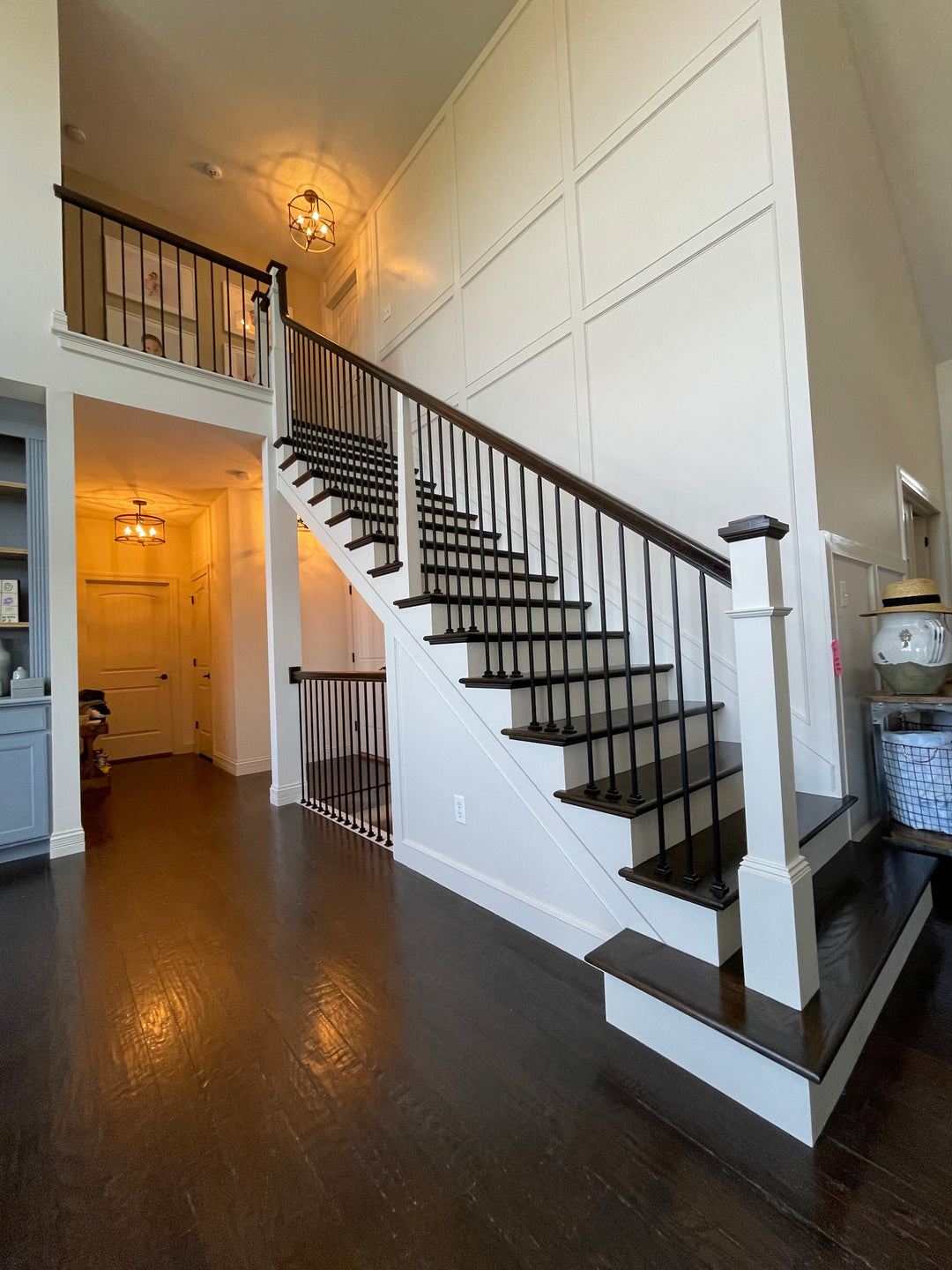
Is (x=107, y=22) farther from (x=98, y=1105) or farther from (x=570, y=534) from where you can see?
(x=98, y=1105)

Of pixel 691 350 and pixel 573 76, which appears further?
pixel 573 76

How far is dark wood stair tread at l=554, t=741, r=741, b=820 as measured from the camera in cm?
160

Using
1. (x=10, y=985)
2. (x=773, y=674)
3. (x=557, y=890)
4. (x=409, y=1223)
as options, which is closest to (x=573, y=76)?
(x=773, y=674)

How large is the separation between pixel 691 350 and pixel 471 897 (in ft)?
8.70

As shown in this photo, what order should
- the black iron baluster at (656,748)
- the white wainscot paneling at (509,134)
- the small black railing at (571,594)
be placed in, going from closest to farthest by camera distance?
the black iron baluster at (656,748)
the small black railing at (571,594)
the white wainscot paneling at (509,134)

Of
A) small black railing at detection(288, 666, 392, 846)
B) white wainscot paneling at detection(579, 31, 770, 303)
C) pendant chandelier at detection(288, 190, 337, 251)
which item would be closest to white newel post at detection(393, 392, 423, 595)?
small black railing at detection(288, 666, 392, 846)

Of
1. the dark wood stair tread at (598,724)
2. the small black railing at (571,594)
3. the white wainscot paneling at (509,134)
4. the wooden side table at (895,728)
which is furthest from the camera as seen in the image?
the white wainscot paneling at (509,134)

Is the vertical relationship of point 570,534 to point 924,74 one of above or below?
below

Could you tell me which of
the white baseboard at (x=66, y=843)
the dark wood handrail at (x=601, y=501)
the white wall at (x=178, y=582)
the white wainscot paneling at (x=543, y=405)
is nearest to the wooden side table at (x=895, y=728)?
the dark wood handrail at (x=601, y=501)

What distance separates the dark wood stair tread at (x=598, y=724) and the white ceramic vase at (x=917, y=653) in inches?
27.1

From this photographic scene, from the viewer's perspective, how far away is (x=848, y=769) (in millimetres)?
2211

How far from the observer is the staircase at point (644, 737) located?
126cm

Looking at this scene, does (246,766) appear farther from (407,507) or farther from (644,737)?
(644,737)

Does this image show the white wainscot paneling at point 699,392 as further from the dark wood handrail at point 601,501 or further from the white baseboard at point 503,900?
the white baseboard at point 503,900
